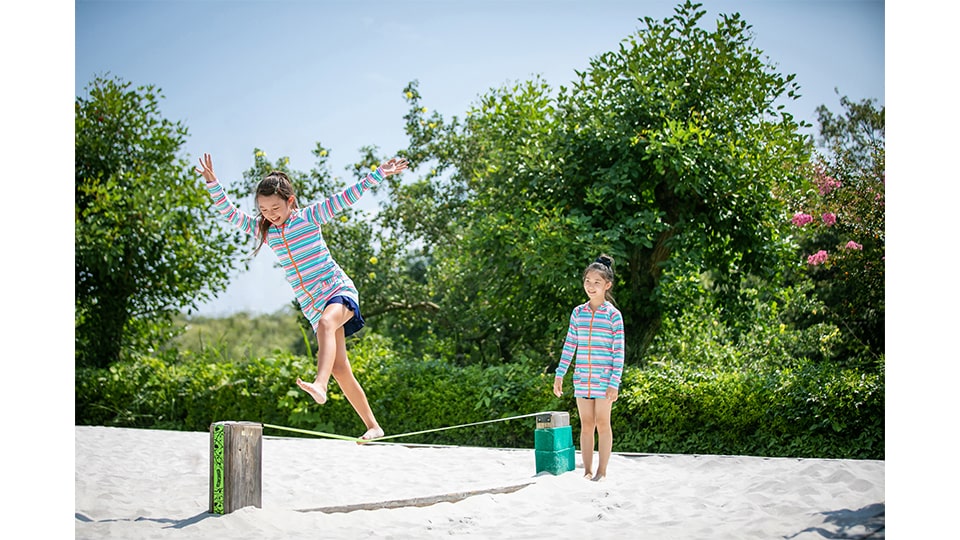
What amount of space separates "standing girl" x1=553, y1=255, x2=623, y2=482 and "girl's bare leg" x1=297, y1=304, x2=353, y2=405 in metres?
1.33

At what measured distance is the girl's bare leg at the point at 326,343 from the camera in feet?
Result: 11.1

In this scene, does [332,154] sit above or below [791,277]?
above

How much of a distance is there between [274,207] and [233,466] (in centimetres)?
113

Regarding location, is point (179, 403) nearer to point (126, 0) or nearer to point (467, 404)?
point (467, 404)

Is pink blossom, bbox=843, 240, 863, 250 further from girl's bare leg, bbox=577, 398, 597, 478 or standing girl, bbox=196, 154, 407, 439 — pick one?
standing girl, bbox=196, 154, 407, 439

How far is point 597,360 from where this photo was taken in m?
4.32

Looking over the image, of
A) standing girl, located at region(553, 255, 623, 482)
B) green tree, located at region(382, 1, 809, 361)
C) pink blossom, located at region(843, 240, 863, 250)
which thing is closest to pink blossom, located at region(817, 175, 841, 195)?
green tree, located at region(382, 1, 809, 361)

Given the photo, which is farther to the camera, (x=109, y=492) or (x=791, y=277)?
(x=791, y=277)

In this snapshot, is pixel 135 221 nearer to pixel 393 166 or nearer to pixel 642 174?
pixel 642 174

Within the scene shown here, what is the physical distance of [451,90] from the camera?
7.22 m
